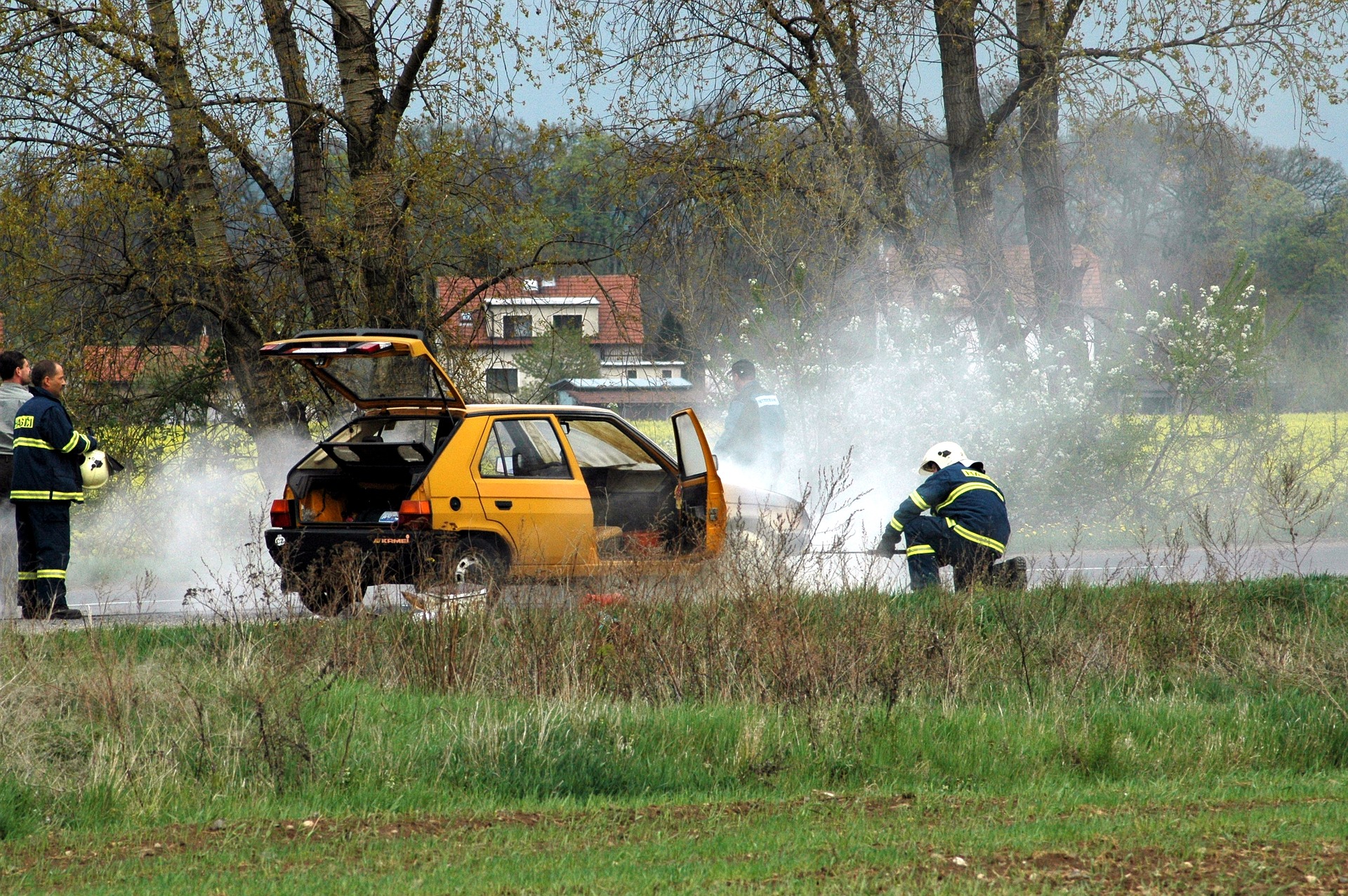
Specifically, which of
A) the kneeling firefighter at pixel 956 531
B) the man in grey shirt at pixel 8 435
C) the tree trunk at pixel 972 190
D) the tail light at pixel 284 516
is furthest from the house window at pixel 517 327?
the tree trunk at pixel 972 190

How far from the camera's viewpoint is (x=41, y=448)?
9.36m

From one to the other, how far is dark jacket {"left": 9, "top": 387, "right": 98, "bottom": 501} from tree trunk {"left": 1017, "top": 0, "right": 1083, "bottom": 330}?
41.8 feet

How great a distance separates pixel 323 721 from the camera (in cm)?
605

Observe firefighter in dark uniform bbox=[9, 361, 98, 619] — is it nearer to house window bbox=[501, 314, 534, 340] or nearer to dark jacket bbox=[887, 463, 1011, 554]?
house window bbox=[501, 314, 534, 340]

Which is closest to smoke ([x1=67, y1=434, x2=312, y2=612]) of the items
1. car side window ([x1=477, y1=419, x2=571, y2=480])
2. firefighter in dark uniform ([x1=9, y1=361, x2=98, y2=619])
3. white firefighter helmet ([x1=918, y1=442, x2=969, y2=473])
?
firefighter in dark uniform ([x1=9, y1=361, x2=98, y2=619])

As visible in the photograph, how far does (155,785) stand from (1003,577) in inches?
236

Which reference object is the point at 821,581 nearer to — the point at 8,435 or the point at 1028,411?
the point at 8,435

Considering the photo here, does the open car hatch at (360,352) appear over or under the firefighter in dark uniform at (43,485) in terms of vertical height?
over

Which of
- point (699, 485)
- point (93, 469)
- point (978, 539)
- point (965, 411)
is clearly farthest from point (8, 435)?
point (965, 411)

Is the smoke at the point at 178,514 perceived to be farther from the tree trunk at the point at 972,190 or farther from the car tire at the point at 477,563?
the tree trunk at the point at 972,190

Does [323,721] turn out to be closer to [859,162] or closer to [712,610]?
[712,610]

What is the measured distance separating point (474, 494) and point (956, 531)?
341 centimetres

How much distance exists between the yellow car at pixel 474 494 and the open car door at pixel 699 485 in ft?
0.03

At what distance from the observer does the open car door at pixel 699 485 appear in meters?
9.31
